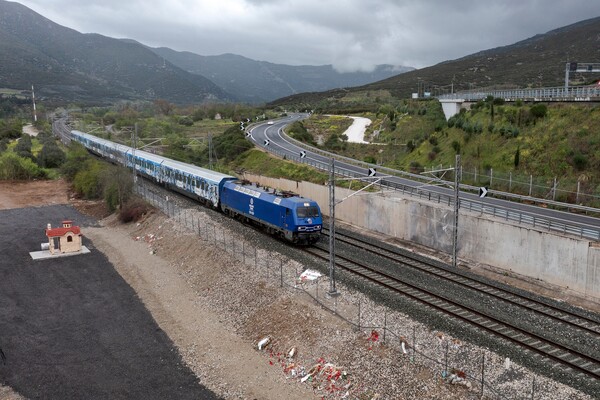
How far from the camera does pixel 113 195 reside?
1955 inches

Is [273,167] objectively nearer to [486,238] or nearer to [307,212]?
[307,212]

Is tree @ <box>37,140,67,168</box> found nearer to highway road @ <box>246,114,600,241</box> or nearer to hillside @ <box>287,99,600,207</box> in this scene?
highway road @ <box>246,114,600,241</box>

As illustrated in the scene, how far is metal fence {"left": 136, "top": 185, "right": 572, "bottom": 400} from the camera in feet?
53.0

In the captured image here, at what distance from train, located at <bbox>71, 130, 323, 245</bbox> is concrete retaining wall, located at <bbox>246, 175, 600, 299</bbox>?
21.0 feet

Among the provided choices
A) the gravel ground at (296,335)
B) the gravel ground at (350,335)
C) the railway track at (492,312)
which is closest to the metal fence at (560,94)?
the railway track at (492,312)

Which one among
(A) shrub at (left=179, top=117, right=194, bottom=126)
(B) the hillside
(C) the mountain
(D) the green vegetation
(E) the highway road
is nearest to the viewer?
(E) the highway road

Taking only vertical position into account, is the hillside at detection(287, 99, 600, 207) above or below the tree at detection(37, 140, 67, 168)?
above

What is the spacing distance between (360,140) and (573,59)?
83.4 metres

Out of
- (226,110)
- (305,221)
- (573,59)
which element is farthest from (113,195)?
(573,59)

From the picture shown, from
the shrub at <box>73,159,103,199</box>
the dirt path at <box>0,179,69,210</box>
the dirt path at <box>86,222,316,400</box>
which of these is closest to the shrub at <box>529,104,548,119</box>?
the dirt path at <box>86,222,316,400</box>

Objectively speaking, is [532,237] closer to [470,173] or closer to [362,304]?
[362,304]

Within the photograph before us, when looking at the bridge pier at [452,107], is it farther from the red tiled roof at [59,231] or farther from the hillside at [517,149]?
the red tiled roof at [59,231]

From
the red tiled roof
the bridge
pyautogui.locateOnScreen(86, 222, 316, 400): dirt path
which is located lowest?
pyautogui.locateOnScreen(86, 222, 316, 400): dirt path

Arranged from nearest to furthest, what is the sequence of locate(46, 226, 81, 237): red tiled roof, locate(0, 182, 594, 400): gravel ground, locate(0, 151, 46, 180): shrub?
locate(0, 182, 594, 400): gravel ground, locate(46, 226, 81, 237): red tiled roof, locate(0, 151, 46, 180): shrub
